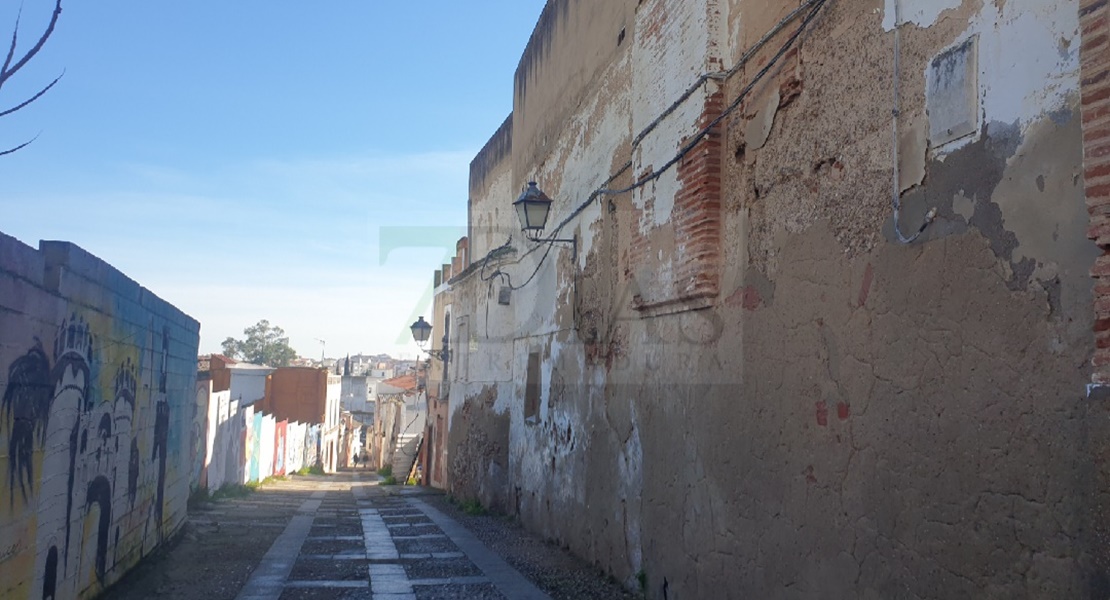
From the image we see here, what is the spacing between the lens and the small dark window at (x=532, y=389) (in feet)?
36.6

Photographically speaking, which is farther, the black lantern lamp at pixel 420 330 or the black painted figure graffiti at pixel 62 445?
the black lantern lamp at pixel 420 330

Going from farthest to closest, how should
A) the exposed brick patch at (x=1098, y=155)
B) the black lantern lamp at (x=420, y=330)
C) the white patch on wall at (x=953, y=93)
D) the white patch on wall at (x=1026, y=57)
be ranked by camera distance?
1. the black lantern lamp at (x=420, y=330)
2. the white patch on wall at (x=953, y=93)
3. the white patch on wall at (x=1026, y=57)
4. the exposed brick patch at (x=1098, y=155)

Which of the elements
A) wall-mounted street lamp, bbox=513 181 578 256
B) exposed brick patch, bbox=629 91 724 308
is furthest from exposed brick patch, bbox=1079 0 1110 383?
wall-mounted street lamp, bbox=513 181 578 256

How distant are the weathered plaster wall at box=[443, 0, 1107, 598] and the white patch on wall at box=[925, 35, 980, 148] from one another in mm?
37

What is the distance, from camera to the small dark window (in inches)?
439

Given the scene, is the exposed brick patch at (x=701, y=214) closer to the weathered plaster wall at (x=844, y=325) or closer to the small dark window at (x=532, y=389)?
the weathered plaster wall at (x=844, y=325)

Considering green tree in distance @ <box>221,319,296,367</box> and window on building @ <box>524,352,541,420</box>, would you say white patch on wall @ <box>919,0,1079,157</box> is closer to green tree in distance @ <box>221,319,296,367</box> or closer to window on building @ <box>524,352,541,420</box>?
window on building @ <box>524,352,541,420</box>

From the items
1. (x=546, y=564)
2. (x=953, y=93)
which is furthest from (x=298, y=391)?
(x=953, y=93)

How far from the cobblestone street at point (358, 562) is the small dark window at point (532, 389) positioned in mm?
1426

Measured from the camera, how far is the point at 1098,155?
2943 mm

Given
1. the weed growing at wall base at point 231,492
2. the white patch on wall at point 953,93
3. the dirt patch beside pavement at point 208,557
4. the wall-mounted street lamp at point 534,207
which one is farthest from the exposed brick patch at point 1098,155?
the weed growing at wall base at point 231,492

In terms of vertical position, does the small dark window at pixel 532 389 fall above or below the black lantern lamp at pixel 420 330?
A: below

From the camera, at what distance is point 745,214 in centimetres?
570

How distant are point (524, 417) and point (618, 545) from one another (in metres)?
3.98
